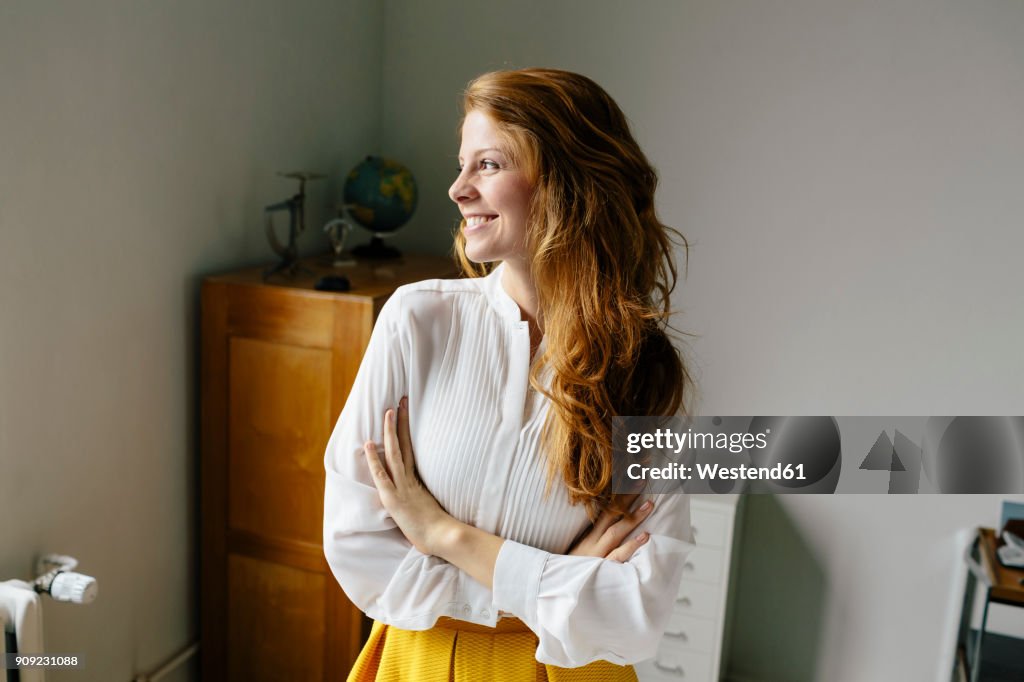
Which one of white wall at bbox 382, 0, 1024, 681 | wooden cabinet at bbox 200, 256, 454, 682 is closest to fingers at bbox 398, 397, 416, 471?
wooden cabinet at bbox 200, 256, 454, 682

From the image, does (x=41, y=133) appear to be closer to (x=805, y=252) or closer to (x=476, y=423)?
(x=476, y=423)

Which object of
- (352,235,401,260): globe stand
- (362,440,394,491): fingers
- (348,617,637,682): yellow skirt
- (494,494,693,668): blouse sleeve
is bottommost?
(348,617,637,682): yellow skirt

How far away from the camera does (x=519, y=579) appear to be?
1.19 metres

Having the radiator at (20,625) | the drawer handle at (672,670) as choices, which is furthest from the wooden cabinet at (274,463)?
the drawer handle at (672,670)

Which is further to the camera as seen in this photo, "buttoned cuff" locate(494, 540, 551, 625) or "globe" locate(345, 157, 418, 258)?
"globe" locate(345, 157, 418, 258)

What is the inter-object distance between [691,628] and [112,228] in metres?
1.74

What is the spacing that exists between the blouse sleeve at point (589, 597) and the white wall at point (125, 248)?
109 centimetres

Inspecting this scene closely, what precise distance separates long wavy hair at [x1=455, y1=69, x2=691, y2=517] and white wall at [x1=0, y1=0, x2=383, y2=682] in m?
0.95

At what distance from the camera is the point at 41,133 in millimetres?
1660

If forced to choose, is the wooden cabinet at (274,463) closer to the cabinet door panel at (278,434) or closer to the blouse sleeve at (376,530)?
the cabinet door panel at (278,434)

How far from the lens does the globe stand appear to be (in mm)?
2559

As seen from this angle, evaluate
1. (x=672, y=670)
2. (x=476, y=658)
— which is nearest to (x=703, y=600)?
(x=672, y=670)

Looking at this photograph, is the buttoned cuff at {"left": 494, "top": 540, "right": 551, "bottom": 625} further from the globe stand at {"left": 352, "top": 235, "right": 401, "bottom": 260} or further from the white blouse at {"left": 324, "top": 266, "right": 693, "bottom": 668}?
the globe stand at {"left": 352, "top": 235, "right": 401, "bottom": 260}

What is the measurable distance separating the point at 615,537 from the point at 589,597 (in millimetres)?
94
